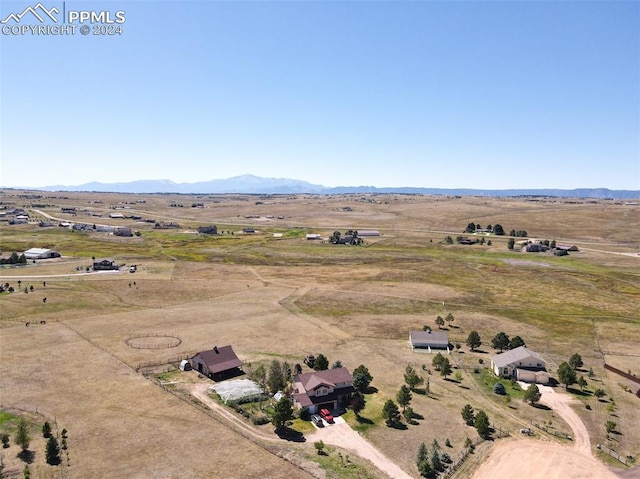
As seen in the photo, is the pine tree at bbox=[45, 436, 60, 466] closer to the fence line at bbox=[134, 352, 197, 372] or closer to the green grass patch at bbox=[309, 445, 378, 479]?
the fence line at bbox=[134, 352, 197, 372]

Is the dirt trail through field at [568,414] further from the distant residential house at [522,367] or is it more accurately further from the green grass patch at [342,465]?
the green grass patch at [342,465]

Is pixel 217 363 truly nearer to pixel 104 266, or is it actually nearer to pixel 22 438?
pixel 22 438

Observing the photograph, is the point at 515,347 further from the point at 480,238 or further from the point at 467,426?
the point at 480,238

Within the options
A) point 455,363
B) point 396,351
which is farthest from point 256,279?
point 455,363

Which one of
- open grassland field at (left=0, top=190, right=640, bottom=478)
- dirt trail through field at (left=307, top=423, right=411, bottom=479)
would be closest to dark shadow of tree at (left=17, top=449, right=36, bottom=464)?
open grassland field at (left=0, top=190, right=640, bottom=478)

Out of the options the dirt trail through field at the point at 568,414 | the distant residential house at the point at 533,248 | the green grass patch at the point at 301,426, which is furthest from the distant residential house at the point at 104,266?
the distant residential house at the point at 533,248
